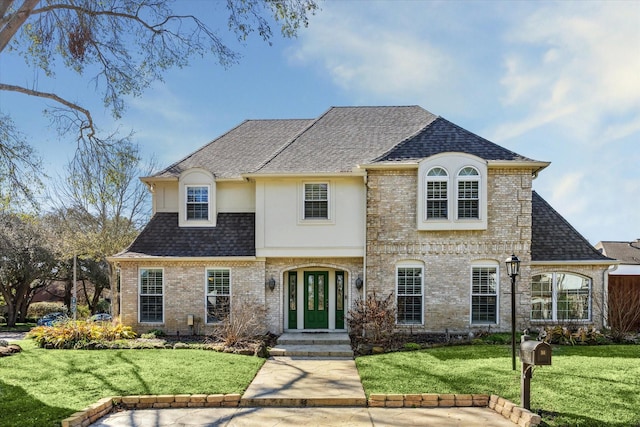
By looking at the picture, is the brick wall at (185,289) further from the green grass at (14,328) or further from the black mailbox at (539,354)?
the green grass at (14,328)

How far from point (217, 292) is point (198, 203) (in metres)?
3.31

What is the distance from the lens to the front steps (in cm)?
1128

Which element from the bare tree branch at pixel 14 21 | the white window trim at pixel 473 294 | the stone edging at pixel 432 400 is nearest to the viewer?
the stone edging at pixel 432 400

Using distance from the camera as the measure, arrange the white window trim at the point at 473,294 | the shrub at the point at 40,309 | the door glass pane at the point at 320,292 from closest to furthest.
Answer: the white window trim at the point at 473,294
the door glass pane at the point at 320,292
the shrub at the point at 40,309

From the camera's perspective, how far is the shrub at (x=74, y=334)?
1181cm

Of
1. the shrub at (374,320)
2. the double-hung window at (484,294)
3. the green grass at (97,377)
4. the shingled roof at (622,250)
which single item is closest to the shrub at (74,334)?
the green grass at (97,377)

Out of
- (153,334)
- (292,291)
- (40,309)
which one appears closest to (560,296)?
(292,291)

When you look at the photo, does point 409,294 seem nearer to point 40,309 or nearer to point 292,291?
point 292,291

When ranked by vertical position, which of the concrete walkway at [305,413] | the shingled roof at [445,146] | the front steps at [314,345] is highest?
the shingled roof at [445,146]

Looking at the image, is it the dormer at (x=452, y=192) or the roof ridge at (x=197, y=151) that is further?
the roof ridge at (x=197, y=151)

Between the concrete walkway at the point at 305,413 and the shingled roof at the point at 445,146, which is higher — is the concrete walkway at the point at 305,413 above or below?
below

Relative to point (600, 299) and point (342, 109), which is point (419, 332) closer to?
point (600, 299)

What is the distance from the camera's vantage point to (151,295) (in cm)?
1390

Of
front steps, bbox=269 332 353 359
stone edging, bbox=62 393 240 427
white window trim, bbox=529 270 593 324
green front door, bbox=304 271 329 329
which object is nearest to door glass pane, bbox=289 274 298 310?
green front door, bbox=304 271 329 329
